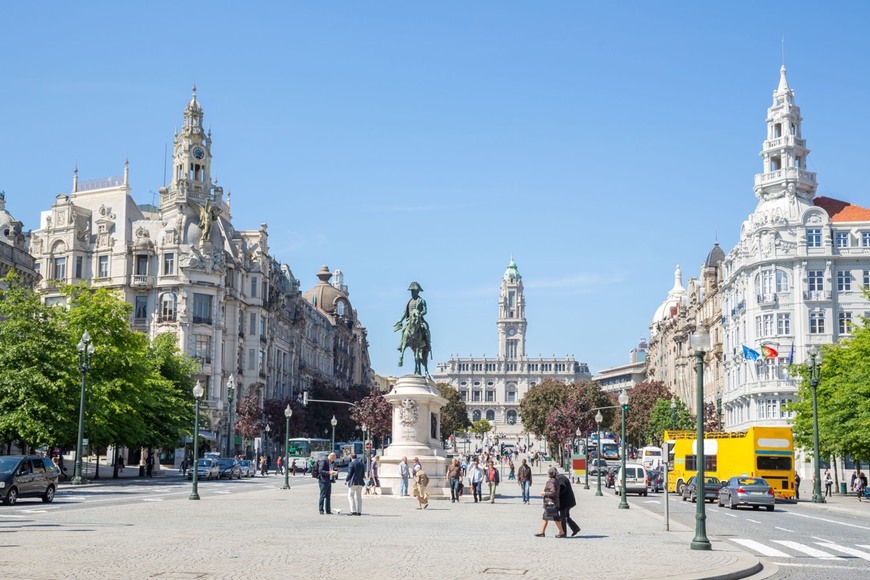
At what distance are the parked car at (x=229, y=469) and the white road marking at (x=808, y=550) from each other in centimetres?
5142

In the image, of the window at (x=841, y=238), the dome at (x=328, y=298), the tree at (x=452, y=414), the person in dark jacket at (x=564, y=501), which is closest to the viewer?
the person in dark jacket at (x=564, y=501)

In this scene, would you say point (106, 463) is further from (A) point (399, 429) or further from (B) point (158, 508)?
(B) point (158, 508)

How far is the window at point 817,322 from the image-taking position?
88.1 meters

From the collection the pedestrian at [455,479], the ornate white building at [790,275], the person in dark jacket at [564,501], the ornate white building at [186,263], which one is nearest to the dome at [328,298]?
the ornate white building at [186,263]

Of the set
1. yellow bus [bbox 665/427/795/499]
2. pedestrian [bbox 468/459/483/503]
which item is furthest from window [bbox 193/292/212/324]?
Answer: yellow bus [bbox 665/427/795/499]

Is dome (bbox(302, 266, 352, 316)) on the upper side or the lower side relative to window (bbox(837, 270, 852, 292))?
upper

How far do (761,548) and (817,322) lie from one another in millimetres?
69451

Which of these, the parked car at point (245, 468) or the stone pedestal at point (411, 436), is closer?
the stone pedestal at point (411, 436)

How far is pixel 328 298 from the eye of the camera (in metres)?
162

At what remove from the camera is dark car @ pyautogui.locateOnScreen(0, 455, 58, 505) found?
3484 centimetres

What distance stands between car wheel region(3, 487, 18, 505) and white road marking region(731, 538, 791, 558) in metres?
22.9

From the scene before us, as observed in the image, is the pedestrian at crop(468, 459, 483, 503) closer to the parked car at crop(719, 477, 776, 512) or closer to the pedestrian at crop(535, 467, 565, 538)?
the parked car at crop(719, 477, 776, 512)

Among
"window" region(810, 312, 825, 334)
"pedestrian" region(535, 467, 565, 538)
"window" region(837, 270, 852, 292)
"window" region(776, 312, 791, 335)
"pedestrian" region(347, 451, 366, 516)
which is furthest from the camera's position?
"window" region(776, 312, 791, 335)

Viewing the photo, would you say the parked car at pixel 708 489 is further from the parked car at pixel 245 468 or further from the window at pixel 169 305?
the window at pixel 169 305
